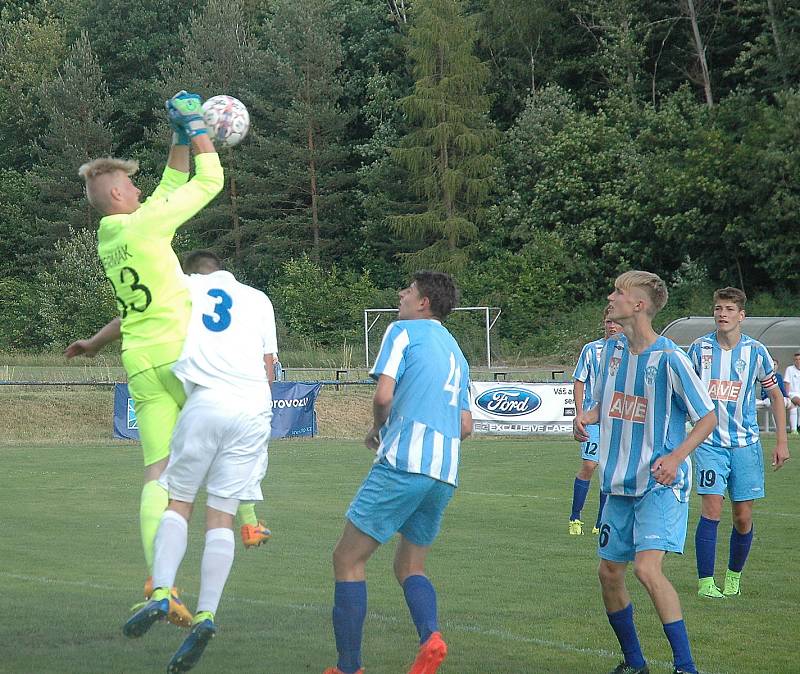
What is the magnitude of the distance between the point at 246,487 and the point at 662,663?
8.04 ft

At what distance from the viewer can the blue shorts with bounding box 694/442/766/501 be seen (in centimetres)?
905

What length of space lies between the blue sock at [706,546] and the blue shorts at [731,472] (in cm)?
25

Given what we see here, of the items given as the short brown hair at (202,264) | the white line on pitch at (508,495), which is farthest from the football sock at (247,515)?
the white line on pitch at (508,495)

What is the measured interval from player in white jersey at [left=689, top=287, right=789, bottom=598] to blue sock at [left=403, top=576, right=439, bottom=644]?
3441mm

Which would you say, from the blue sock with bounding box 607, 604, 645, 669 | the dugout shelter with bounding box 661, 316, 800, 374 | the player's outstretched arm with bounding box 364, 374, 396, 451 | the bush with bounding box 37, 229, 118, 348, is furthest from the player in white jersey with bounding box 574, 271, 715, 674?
the bush with bounding box 37, 229, 118, 348

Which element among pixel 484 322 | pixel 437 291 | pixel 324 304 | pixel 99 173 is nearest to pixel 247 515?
pixel 437 291

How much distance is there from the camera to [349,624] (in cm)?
584

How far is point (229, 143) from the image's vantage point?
6684mm

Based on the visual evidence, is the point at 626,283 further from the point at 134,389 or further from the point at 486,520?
the point at 486,520

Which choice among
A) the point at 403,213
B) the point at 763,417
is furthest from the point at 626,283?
the point at 403,213

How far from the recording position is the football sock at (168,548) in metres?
5.78

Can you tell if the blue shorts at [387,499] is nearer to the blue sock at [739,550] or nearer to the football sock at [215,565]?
the football sock at [215,565]

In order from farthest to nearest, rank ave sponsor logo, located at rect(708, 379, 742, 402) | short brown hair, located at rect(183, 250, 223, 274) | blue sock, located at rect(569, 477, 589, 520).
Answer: blue sock, located at rect(569, 477, 589, 520), ave sponsor logo, located at rect(708, 379, 742, 402), short brown hair, located at rect(183, 250, 223, 274)

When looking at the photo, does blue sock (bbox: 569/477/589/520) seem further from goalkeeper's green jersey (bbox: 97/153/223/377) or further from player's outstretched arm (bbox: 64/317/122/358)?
goalkeeper's green jersey (bbox: 97/153/223/377)
